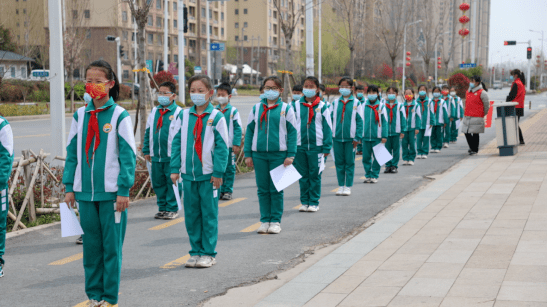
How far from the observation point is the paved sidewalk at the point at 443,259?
16.3 ft

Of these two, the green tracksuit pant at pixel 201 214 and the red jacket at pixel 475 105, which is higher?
the red jacket at pixel 475 105

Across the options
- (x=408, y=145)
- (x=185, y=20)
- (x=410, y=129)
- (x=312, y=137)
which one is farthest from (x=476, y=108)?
Result: (x=185, y=20)

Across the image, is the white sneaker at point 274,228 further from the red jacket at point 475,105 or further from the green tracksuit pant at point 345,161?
the red jacket at point 475,105

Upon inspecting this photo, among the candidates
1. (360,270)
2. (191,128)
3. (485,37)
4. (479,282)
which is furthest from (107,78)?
(485,37)

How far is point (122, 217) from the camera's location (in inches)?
190

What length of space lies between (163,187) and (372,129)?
4815 mm

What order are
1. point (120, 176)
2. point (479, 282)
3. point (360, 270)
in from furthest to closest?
1. point (360, 270)
2. point (479, 282)
3. point (120, 176)

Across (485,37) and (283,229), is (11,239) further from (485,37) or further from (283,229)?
(485,37)

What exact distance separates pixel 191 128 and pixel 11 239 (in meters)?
2.80

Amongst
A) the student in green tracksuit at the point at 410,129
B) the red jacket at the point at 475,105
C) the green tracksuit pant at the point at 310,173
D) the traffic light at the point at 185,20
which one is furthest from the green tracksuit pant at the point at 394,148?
the traffic light at the point at 185,20

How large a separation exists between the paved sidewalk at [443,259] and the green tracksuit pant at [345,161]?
1.20 metres

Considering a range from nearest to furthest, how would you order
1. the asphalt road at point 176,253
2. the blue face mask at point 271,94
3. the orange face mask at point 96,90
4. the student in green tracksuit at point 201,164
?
the orange face mask at point 96,90 < the asphalt road at point 176,253 < the student in green tracksuit at point 201,164 < the blue face mask at point 271,94

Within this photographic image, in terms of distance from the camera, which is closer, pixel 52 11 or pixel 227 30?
pixel 52 11

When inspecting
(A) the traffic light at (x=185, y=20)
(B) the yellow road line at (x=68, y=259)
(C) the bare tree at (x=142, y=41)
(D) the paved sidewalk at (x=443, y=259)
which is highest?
(A) the traffic light at (x=185, y=20)
